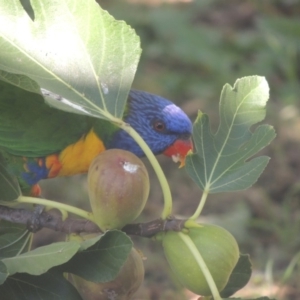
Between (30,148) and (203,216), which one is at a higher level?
(30,148)

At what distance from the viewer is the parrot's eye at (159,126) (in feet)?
5.80

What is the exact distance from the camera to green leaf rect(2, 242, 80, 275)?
804 millimetres

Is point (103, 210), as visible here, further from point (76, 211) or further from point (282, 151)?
point (282, 151)

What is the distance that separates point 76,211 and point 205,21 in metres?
3.52

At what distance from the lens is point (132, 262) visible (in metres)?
0.93

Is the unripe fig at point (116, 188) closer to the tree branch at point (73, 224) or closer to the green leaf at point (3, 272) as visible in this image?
the tree branch at point (73, 224)

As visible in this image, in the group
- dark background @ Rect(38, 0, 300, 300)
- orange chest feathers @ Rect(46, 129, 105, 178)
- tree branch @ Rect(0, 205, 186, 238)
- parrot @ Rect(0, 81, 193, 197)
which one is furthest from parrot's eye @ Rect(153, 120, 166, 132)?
tree branch @ Rect(0, 205, 186, 238)

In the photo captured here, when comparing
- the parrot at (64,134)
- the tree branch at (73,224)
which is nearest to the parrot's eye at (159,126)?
the parrot at (64,134)

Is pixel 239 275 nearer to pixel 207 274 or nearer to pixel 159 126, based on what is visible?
pixel 207 274

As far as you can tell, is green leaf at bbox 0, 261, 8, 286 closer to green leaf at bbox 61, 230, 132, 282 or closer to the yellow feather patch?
green leaf at bbox 61, 230, 132, 282

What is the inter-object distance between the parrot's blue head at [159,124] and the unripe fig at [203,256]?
86cm

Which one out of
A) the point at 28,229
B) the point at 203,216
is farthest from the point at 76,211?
the point at 203,216

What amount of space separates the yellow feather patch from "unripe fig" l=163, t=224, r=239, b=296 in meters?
0.75

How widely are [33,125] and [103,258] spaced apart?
20.2 inches
